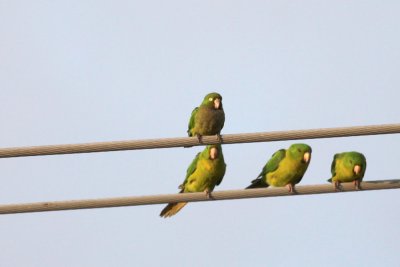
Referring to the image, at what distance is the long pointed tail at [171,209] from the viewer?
15508 mm

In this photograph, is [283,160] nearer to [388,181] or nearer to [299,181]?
[299,181]

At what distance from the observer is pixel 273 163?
15.6 m

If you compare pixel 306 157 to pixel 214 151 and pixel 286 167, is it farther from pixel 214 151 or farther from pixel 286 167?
pixel 214 151

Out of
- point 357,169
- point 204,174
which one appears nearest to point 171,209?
point 204,174

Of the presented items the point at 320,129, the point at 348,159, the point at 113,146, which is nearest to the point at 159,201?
the point at 113,146

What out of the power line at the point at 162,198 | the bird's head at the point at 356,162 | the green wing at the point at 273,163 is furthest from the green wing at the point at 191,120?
the power line at the point at 162,198

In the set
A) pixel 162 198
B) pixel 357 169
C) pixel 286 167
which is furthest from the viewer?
pixel 286 167

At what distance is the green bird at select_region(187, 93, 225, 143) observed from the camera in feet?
50.4

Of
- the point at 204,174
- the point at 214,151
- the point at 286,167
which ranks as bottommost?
Answer: the point at 204,174

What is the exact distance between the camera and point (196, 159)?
52.6 feet

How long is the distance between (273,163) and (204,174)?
0.96 metres

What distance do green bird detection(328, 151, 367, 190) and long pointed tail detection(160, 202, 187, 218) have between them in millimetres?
2067

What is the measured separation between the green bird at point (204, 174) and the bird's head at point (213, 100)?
23.7 inches

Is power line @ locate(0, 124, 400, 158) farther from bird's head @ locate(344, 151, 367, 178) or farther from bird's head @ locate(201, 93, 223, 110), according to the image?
bird's head @ locate(201, 93, 223, 110)
